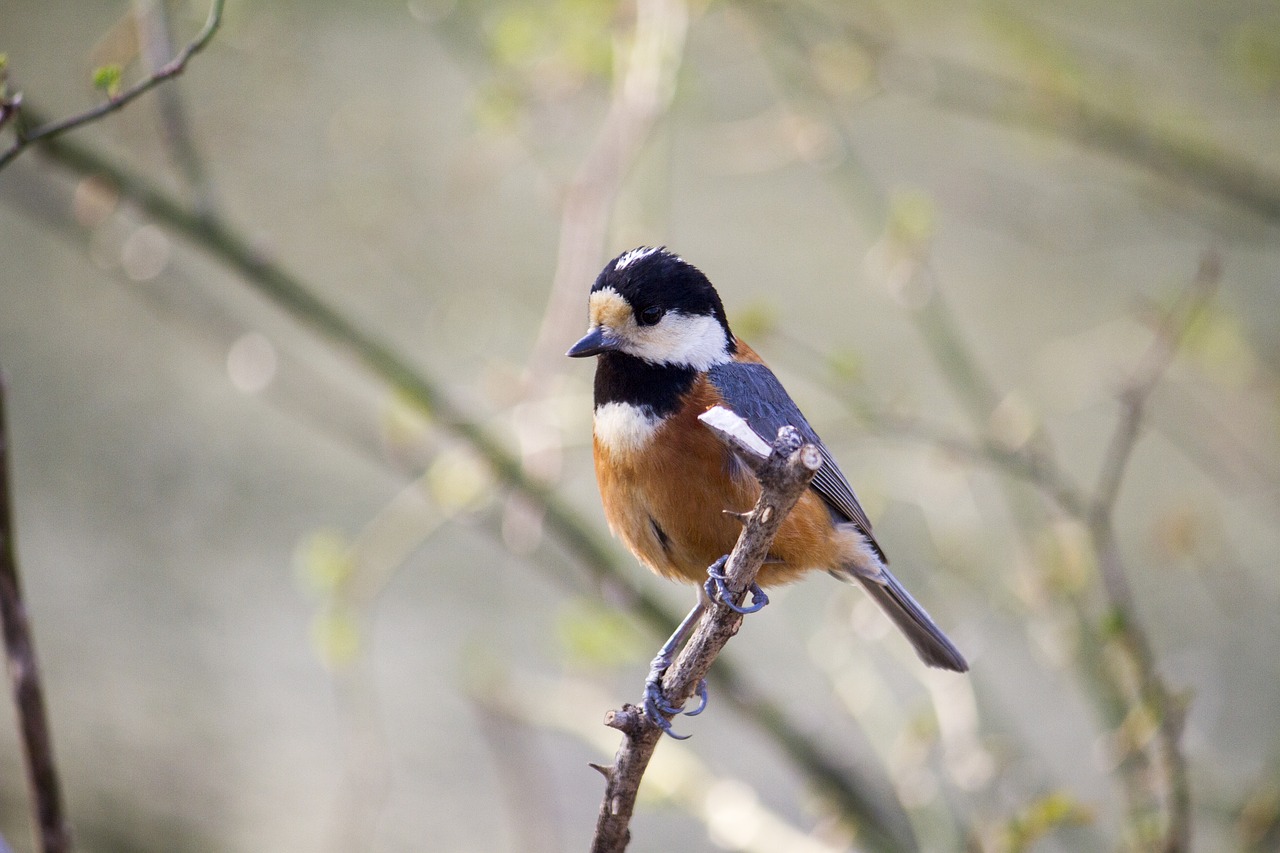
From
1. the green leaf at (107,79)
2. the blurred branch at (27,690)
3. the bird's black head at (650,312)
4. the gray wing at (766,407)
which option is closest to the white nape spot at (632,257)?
the bird's black head at (650,312)

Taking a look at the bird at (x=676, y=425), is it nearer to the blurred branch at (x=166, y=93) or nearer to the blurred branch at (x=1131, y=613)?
the blurred branch at (x=1131, y=613)

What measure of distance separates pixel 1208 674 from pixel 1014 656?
622mm

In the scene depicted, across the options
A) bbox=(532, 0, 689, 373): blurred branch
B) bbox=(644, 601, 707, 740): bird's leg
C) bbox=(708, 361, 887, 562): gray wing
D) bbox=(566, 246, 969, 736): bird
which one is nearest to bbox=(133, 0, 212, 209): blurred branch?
bbox=(532, 0, 689, 373): blurred branch

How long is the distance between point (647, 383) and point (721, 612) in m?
0.51

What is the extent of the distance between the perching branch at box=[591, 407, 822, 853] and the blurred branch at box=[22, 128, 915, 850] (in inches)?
39.2

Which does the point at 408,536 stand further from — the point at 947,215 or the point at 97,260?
the point at 947,215

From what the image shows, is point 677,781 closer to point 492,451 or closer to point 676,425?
point 492,451

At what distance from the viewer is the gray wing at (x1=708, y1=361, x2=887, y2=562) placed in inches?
69.6

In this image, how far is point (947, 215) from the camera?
4.25 m

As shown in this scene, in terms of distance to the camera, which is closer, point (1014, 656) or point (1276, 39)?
point (1276, 39)

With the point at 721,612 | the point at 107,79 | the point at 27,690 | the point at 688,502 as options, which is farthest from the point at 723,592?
the point at 107,79

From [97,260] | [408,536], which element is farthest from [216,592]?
[97,260]

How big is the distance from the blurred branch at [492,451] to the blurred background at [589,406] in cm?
1

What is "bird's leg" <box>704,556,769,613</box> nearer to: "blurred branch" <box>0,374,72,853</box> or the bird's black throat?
the bird's black throat
